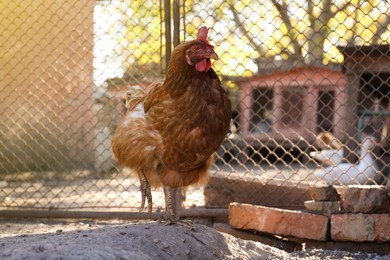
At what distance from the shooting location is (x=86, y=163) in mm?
7699

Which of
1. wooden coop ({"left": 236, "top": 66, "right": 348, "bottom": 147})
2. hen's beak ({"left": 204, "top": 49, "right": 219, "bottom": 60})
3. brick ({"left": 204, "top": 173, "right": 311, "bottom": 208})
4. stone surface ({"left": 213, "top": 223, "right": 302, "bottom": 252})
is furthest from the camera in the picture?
wooden coop ({"left": 236, "top": 66, "right": 348, "bottom": 147})

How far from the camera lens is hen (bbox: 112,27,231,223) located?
3285 mm

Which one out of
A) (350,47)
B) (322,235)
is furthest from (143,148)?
(350,47)

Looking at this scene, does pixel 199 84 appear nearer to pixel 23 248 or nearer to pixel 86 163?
pixel 23 248

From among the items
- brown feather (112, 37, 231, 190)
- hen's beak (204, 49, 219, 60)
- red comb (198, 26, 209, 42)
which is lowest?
brown feather (112, 37, 231, 190)

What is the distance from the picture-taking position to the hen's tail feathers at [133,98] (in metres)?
3.78

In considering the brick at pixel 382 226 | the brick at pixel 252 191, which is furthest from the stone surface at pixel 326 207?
the brick at pixel 252 191

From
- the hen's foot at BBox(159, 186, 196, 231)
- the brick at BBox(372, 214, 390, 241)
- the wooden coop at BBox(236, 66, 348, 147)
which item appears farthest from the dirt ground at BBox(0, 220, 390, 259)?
the wooden coop at BBox(236, 66, 348, 147)

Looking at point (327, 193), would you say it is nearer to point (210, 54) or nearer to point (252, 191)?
point (252, 191)

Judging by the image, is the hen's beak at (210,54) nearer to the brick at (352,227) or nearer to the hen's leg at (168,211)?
the hen's leg at (168,211)

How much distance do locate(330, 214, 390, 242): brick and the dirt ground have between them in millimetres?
137

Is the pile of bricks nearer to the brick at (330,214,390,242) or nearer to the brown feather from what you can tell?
the brick at (330,214,390,242)

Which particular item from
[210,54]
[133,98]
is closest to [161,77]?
[133,98]

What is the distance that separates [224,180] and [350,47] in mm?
1597
